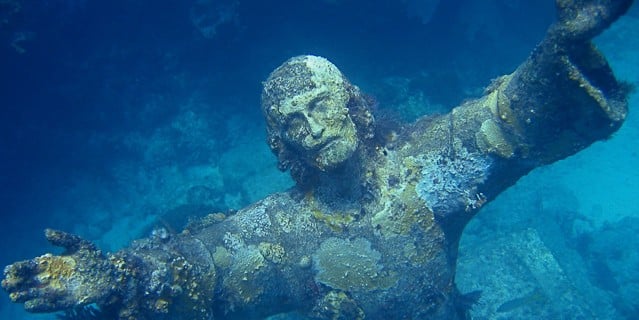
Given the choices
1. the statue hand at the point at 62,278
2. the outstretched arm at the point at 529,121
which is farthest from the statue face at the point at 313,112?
the statue hand at the point at 62,278

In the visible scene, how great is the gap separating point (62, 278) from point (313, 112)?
3130mm

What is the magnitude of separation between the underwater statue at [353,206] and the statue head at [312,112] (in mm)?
16

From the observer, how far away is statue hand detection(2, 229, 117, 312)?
11.2ft

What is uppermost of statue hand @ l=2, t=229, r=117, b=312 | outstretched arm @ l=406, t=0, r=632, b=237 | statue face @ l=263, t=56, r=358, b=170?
statue face @ l=263, t=56, r=358, b=170

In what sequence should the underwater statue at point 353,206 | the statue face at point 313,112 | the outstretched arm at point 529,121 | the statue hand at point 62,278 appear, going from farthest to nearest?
1. the statue face at point 313,112
2. the underwater statue at point 353,206
3. the outstretched arm at point 529,121
4. the statue hand at point 62,278

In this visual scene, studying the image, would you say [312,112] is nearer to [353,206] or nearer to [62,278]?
[353,206]

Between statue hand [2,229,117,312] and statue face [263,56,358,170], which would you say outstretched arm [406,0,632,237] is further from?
statue hand [2,229,117,312]

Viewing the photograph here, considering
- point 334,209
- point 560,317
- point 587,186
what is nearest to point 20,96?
point 334,209

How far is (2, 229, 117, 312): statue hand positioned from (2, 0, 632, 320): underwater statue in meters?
0.43

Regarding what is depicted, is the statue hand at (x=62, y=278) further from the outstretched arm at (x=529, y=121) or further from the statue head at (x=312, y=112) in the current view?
the outstretched arm at (x=529, y=121)

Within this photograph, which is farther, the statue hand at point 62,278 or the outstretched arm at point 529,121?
the outstretched arm at point 529,121

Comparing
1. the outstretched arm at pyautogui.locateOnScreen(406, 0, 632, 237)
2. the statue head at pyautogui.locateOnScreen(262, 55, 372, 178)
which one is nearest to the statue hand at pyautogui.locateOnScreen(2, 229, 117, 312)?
the statue head at pyautogui.locateOnScreen(262, 55, 372, 178)

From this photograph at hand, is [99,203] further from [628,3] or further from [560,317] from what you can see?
[628,3]

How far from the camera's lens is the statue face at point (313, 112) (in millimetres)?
4816
